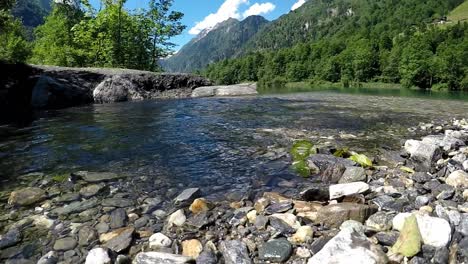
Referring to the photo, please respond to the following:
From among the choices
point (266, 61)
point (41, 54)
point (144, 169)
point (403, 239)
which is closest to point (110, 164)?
point (144, 169)

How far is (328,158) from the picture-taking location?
29.7 feet

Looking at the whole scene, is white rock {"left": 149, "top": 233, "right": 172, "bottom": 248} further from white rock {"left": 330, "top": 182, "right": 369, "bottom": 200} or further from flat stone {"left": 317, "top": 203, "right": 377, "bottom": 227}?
white rock {"left": 330, "top": 182, "right": 369, "bottom": 200}

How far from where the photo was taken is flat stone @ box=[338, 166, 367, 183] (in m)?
7.61

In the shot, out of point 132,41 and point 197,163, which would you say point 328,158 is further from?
point 132,41

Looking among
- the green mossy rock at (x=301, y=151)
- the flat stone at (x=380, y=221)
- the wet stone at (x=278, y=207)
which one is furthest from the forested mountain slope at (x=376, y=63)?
the wet stone at (x=278, y=207)

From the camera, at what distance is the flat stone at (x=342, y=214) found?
218 inches

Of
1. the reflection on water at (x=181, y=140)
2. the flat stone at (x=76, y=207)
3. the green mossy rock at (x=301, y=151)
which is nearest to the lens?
the flat stone at (x=76, y=207)

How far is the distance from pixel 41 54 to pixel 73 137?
115ft

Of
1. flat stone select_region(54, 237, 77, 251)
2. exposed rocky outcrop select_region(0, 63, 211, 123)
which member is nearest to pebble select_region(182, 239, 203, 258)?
flat stone select_region(54, 237, 77, 251)

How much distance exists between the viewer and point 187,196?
667 cm

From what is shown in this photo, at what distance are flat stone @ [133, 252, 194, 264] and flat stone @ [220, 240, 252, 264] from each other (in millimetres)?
494

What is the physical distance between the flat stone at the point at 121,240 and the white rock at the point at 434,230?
13.6ft

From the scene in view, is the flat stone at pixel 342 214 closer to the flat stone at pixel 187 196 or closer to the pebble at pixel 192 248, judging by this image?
the pebble at pixel 192 248

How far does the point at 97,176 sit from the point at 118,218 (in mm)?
2429
